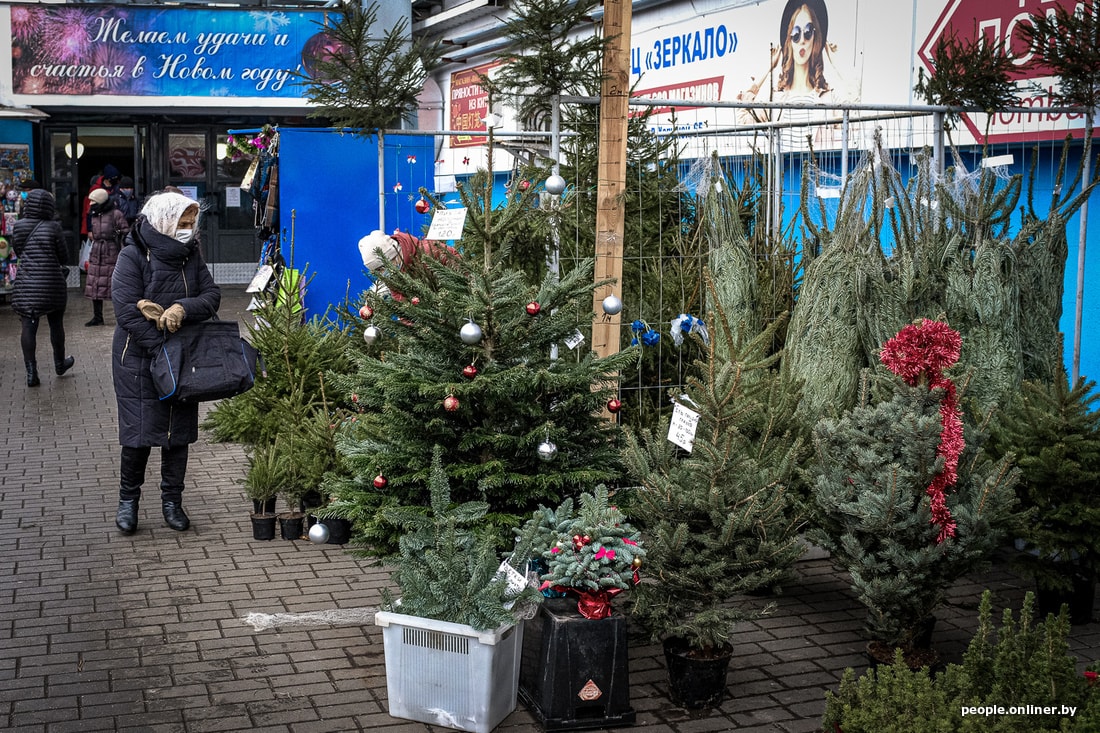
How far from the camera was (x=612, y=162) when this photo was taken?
234 inches

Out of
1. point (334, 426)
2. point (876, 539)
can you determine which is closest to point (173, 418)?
point (334, 426)

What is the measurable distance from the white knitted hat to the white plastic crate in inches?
132

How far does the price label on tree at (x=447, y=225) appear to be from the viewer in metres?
7.11

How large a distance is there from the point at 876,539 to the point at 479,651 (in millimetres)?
1768

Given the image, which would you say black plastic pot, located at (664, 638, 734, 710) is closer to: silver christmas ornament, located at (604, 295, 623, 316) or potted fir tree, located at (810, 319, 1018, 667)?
potted fir tree, located at (810, 319, 1018, 667)

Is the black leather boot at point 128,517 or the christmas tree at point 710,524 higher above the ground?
the christmas tree at point 710,524

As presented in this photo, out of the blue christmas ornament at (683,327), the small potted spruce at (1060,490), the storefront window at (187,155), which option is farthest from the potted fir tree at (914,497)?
the storefront window at (187,155)

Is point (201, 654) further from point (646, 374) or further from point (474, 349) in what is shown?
point (646, 374)

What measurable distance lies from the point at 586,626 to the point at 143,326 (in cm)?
363

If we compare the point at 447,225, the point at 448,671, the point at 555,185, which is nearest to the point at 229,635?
the point at 448,671

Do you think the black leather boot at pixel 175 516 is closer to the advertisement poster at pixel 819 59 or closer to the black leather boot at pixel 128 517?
the black leather boot at pixel 128 517

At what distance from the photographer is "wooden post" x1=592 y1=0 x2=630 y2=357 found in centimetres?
586

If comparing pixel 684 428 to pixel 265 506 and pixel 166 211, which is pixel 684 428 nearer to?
pixel 265 506

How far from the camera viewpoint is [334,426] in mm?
7324
